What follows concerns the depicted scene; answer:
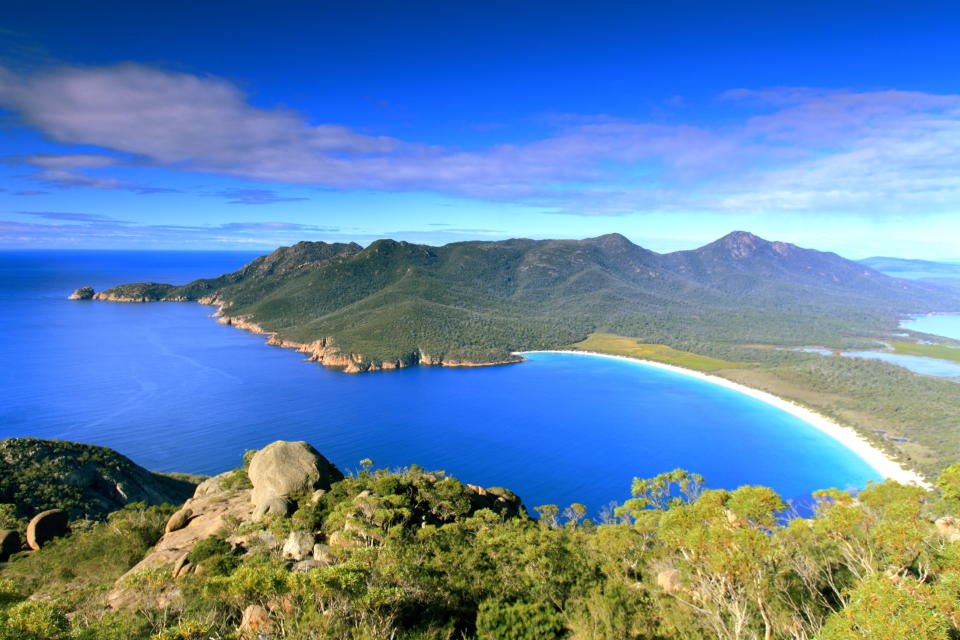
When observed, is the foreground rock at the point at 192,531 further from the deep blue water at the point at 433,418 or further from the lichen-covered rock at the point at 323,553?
the deep blue water at the point at 433,418

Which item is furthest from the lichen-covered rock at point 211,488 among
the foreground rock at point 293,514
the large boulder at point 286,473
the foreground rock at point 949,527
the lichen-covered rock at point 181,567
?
the foreground rock at point 949,527

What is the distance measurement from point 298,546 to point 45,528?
1759cm

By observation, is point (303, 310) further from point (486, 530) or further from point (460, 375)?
point (486, 530)

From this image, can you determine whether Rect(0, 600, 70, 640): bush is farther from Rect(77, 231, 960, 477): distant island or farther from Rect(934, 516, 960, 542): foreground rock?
Rect(77, 231, 960, 477): distant island

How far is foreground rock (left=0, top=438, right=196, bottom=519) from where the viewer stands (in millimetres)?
35156

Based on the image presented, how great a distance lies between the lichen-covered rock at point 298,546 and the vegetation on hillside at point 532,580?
0.53 m

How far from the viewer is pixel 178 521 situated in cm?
2741

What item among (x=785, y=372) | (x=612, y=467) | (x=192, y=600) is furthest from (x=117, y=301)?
(x=785, y=372)

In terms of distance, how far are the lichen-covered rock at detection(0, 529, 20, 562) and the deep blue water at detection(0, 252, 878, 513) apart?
117 ft

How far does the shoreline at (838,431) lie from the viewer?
201ft

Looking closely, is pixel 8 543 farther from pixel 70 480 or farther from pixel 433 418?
pixel 433 418

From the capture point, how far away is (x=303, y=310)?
16188cm

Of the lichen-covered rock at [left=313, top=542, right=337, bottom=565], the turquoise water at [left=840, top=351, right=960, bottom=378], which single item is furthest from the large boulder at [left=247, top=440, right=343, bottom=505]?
the turquoise water at [left=840, top=351, right=960, bottom=378]

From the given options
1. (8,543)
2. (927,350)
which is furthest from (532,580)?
(927,350)
